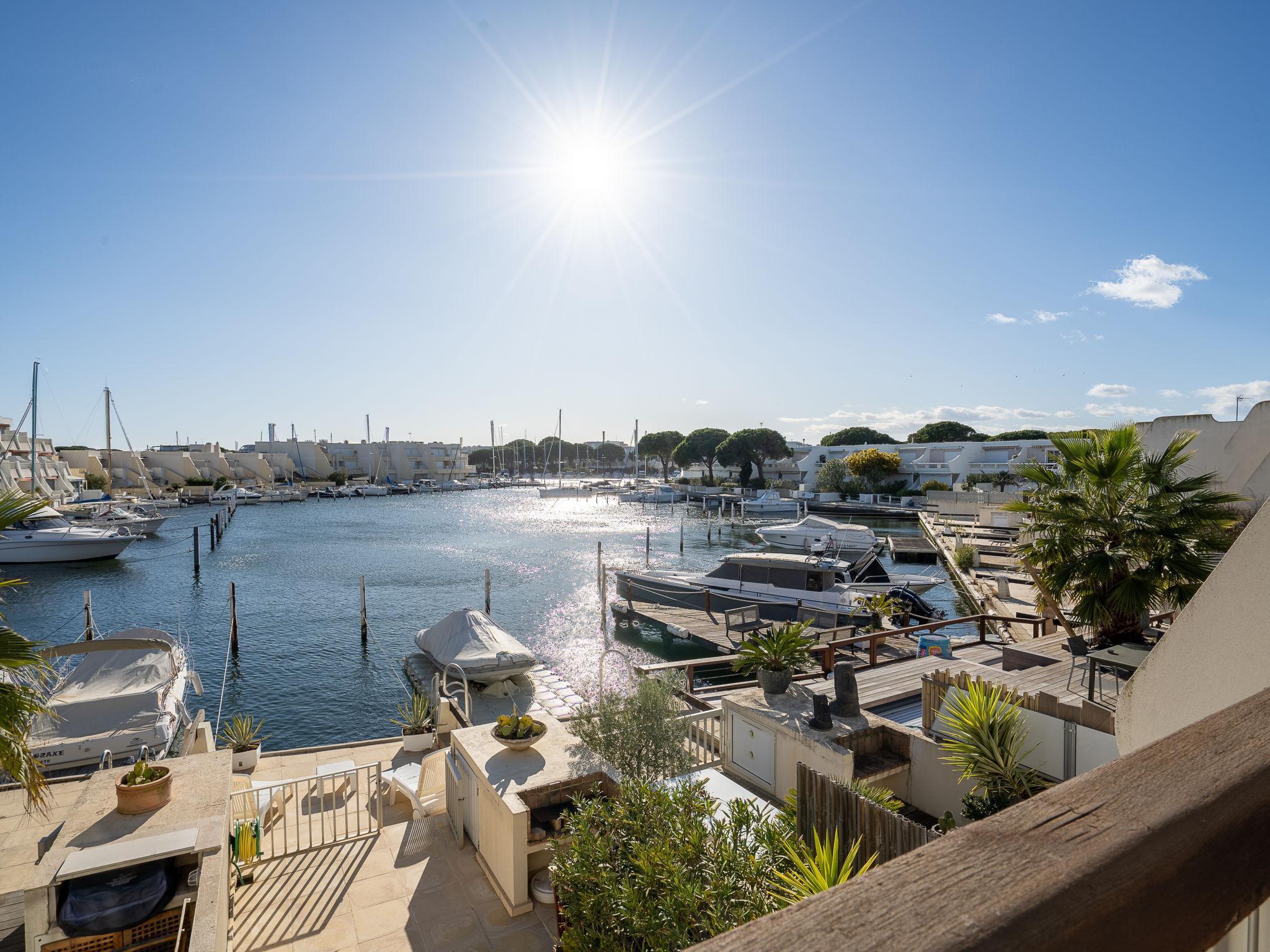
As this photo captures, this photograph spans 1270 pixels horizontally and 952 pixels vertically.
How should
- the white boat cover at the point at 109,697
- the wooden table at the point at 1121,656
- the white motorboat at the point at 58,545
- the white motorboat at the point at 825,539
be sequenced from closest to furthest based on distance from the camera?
the wooden table at the point at 1121,656 → the white boat cover at the point at 109,697 → the white motorboat at the point at 825,539 → the white motorboat at the point at 58,545

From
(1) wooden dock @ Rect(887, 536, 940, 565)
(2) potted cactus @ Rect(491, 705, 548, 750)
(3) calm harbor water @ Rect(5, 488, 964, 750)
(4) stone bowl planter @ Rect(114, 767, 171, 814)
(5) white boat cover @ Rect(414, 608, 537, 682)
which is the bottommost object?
(3) calm harbor water @ Rect(5, 488, 964, 750)

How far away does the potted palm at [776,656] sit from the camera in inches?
303

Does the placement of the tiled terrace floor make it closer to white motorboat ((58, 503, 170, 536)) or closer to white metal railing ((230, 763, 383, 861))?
white metal railing ((230, 763, 383, 861))

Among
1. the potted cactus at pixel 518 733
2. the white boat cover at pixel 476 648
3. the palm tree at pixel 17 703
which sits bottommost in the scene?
the white boat cover at pixel 476 648

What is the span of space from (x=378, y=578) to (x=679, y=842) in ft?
110

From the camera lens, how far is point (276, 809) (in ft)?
29.0

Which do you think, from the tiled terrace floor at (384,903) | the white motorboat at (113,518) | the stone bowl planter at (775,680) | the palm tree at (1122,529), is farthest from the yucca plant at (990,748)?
the white motorboat at (113,518)

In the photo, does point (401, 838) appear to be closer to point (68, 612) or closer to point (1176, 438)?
point (1176, 438)

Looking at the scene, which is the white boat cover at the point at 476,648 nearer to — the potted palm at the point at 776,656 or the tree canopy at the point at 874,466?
the potted palm at the point at 776,656

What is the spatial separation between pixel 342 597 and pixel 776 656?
26686 millimetres

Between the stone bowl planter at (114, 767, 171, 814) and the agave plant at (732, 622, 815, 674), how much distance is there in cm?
566

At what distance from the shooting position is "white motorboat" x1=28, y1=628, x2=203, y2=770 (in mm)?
12227

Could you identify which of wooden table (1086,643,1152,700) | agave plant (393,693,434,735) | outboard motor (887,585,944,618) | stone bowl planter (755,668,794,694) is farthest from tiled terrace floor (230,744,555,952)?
outboard motor (887,585,944,618)

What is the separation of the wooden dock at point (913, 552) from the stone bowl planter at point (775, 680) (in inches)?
1293
